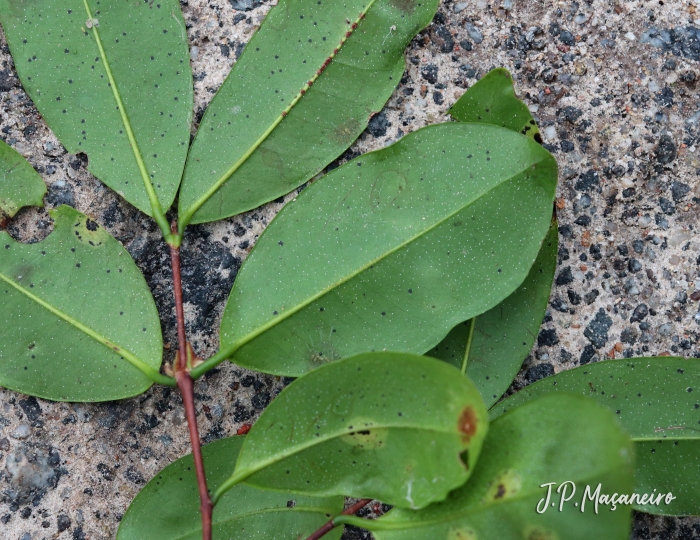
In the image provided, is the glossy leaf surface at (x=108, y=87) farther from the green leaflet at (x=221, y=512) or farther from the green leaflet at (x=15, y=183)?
the green leaflet at (x=221, y=512)

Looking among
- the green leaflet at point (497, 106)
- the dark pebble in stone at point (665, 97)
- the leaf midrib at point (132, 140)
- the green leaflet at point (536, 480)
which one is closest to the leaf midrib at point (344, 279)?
the green leaflet at point (497, 106)

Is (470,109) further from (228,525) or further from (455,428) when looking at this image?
(228,525)

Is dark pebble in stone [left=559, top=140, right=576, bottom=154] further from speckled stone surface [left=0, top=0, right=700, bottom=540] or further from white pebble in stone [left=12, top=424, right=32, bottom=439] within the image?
white pebble in stone [left=12, top=424, right=32, bottom=439]

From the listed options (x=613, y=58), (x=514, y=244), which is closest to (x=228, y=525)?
(x=514, y=244)

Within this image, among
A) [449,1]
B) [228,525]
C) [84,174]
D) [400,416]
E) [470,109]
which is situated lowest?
[228,525]

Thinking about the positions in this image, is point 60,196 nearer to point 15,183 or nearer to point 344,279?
point 15,183
